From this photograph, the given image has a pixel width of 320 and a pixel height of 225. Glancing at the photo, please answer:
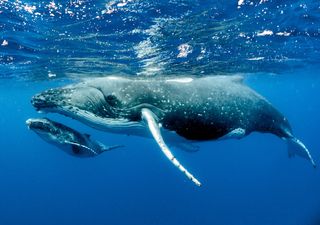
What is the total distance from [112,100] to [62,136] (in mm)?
1471

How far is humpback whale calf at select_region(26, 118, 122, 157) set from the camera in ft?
16.8

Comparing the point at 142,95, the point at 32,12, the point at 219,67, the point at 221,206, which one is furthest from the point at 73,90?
the point at 221,206

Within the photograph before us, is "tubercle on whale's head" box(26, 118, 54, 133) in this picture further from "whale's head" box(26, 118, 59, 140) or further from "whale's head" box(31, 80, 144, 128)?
"whale's head" box(31, 80, 144, 128)

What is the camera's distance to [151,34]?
39.5ft

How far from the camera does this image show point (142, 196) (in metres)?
43.0

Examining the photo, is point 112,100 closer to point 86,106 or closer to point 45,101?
point 86,106

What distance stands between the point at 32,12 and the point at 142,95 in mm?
5160

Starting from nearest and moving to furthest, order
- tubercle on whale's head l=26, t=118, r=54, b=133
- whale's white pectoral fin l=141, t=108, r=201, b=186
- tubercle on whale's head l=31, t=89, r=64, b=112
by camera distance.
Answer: whale's white pectoral fin l=141, t=108, r=201, b=186 → tubercle on whale's head l=26, t=118, r=54, b=133 → tubercle on whale's head l=31, t=89, r=64, b=112

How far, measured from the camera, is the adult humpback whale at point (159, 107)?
568 cm

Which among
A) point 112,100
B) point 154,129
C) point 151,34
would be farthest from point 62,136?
point 151,34

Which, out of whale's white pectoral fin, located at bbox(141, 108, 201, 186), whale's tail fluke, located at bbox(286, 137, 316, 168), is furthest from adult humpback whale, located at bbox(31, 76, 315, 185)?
whale's tail fluke, located at bbox(286, 137, 316, 168)

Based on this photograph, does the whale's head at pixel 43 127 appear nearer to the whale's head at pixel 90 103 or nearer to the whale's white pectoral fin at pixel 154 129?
the whale's head at pixel 90 103

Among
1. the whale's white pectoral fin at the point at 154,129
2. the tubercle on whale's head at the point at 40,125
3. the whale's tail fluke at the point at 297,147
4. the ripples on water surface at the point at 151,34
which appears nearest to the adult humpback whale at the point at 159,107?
the whale's white pectoral fin at the point at 154,129

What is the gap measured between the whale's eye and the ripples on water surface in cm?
376
